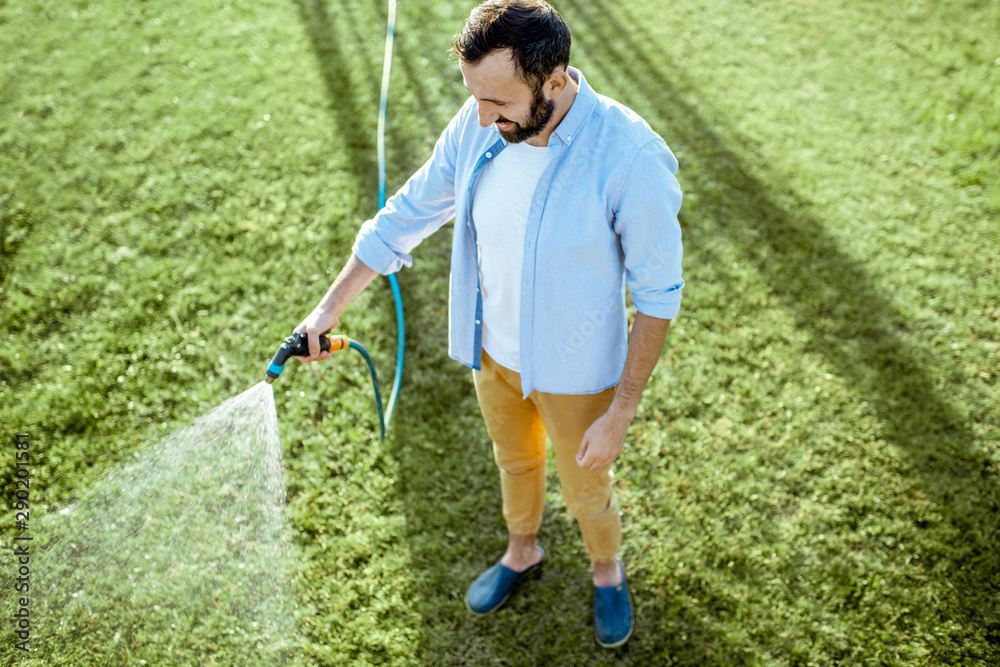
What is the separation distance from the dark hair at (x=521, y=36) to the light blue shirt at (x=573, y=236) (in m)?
0.14

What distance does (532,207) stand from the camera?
5.67 ft

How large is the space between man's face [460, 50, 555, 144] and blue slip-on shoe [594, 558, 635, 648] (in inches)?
71.1

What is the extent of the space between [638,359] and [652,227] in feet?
1.27

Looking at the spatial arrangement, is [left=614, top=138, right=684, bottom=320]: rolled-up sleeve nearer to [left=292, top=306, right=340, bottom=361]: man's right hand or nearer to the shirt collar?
the shirt collar

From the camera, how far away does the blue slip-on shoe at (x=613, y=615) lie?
8.36 ft

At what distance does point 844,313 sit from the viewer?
378 centimetres

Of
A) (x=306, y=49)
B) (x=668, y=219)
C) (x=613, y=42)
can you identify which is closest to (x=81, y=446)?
(x=668, y=219)

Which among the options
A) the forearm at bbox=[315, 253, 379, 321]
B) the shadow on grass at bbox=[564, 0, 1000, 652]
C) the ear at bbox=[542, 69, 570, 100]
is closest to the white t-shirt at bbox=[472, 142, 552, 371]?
the ear at bbox=[542, 69, 570, 100]

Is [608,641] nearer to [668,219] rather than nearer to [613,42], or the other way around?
[668,219]

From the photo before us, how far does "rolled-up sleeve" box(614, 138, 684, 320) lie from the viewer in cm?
158

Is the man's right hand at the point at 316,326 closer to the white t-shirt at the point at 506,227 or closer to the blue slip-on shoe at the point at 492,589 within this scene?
the white t-shirt at the point at 506,227

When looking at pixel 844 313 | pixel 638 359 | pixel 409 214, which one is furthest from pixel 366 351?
pixel 844 313

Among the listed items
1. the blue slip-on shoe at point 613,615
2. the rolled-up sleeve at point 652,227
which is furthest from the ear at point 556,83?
the blue slip-on shoe at point 613,615

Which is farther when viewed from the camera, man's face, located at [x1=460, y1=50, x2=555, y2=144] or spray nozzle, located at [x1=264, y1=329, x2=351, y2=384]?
spray nozzle, located at [x1=264, y1=329, x2=351, y2=384]
